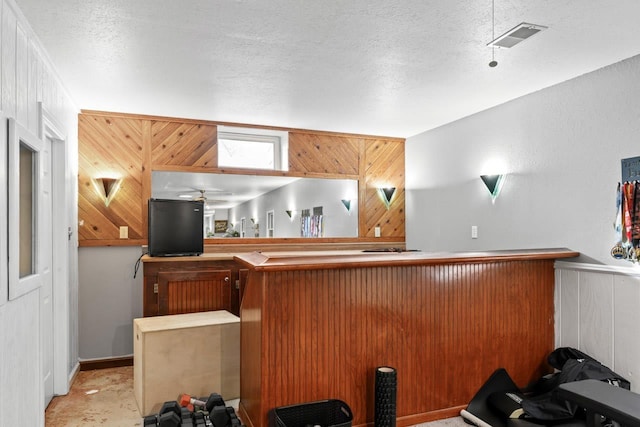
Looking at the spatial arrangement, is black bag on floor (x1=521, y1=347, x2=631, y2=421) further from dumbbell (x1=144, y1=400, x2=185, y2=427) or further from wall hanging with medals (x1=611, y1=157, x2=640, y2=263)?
dumbbell (x1=144, y1=400, x2=185, y2=427)

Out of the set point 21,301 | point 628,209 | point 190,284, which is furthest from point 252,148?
point 628,209

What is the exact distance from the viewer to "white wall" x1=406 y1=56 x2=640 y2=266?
302 cm

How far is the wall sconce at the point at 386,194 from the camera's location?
5.36m

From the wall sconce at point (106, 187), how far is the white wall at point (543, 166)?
3.34 m

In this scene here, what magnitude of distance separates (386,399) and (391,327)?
0.42 m

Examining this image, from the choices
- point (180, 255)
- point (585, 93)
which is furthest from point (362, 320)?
point (585, 93)

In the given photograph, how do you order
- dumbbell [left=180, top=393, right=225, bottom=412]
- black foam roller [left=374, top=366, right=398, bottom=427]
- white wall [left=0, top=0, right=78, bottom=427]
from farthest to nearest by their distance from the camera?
1. dumbbell [left=180, top=393, right=225, bottom=412]
2. black foam roller [left=374, top=366, right=398, bottom=427]
3. white wall [left=0, top=0, right=78, bottom=427]

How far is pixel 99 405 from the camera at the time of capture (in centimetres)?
320

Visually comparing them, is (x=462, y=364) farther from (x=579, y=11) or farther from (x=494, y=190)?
Answer: (x=579, y=11)

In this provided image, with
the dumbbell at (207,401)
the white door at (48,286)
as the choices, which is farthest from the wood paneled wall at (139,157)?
the dumbbell at (207,401)

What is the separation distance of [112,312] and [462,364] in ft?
10.5

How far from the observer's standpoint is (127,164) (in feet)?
13.9

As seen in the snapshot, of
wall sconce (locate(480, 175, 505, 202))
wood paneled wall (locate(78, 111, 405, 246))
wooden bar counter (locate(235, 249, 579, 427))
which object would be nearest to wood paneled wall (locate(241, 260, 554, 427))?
wooden bar counter (locate(235, 249, 579, 427))

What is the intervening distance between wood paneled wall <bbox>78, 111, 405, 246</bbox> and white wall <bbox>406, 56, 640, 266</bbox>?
1331 mm
